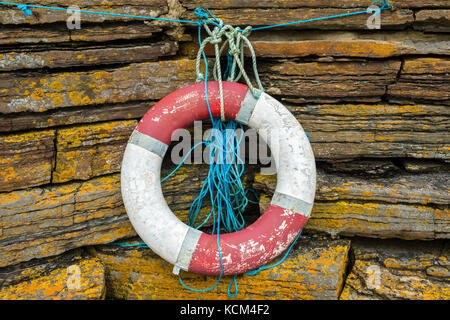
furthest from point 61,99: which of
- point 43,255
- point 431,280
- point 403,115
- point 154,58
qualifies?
point 431,280

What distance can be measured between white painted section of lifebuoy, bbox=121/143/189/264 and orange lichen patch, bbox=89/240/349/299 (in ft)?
1.22

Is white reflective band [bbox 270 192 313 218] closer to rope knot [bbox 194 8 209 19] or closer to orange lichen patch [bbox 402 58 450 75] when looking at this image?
orange lichen patch [bbox 402 58 450 75]

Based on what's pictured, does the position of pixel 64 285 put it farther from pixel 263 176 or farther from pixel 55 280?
pixel 263 176

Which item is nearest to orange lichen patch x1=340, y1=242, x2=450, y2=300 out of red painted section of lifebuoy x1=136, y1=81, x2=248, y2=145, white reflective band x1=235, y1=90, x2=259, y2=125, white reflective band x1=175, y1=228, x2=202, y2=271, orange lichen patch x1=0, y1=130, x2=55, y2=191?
white reflective band x1=175, y1=228, x2=202, y2=271

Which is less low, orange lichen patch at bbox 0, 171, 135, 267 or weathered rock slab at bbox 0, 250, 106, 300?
orange lichen patch at bbox 0, 171, 135, 267

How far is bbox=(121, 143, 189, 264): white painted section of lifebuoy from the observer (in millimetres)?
2443

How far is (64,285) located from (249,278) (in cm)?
124

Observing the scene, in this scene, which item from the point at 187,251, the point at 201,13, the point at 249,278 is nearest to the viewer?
the point at 187,251

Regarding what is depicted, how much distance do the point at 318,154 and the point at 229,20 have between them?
1144mm

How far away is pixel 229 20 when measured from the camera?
263 centimetres

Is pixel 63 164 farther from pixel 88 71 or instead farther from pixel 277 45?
pixel 277 45

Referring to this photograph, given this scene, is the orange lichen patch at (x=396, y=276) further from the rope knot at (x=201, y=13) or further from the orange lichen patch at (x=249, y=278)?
the rope knot at (x=201, y=13)

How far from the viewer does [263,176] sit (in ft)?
9.57

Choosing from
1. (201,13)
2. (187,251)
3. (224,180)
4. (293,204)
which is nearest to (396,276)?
Answer: (293,204)
